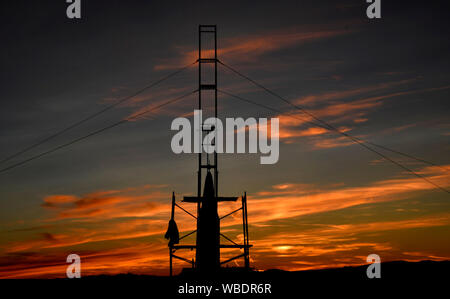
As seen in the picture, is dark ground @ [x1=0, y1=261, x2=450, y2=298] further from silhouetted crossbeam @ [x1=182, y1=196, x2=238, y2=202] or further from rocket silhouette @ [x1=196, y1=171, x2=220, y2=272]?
silhouetted crossbeam @ [x1=182, y1=196, x2=238, y2=202]

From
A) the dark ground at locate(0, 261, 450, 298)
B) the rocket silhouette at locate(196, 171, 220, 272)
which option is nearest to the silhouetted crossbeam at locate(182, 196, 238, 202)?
the rocket silhouette at locate(196, 171, 220, 272)

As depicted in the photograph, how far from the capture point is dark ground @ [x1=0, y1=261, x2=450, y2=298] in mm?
33938

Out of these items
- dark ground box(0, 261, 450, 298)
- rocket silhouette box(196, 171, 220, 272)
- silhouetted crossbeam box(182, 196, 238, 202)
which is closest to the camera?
dark ground box(0, 261, 450, 298)

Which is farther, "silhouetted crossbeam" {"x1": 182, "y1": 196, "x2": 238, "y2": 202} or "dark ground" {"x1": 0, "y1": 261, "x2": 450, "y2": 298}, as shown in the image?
"silhouetted crossbeam" {"x1": 182, "y1": 196, "x2": 238, "y2": 202}

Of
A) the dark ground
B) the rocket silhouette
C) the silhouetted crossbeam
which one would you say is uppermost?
the silhouetted crossbeam
